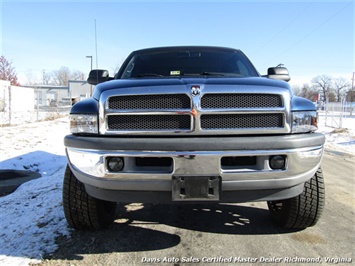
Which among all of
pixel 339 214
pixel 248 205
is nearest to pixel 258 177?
pixel 248 205

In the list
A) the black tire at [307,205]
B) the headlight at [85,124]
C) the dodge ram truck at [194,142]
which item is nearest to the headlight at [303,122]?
the dodge ram truck at [194,142]

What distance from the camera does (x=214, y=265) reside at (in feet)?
8.28

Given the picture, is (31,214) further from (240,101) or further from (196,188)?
(240,101)

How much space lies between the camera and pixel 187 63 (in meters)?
3.93

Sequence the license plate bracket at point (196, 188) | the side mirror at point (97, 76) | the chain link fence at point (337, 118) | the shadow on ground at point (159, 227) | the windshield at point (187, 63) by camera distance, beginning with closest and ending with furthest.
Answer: the license plate bracket at point (196, 188), the shadow on ground at point (159, 227), the windshield at point (187, 63), the side mirror at point (97, 76), the chain link fence at point (337, 118)

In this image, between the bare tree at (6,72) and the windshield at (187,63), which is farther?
the bare tree at (6,72)

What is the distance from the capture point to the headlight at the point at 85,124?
2.52m

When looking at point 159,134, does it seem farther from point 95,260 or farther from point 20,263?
point 20,263

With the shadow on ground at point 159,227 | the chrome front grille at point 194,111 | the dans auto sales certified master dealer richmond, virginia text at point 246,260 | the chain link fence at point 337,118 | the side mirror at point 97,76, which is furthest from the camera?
the chain link fence at point 337,118

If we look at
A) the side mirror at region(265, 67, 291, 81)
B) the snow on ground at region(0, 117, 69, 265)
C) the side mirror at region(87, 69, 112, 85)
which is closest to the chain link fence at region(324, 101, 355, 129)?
the side mirror at region(265, 67, 291, 81)

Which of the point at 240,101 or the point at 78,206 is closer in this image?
the point at 240,101

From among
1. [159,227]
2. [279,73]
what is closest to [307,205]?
[159,227]

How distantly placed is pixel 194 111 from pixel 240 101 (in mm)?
404

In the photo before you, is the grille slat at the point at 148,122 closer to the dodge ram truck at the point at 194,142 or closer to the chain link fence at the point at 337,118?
the dodge ram truck at the point at 194,142
